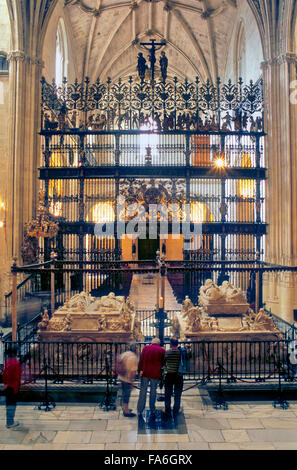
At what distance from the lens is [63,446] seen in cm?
477

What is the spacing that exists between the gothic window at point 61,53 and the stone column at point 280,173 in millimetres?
10885

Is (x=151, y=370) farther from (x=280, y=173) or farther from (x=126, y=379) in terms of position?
(x=280, y=173)

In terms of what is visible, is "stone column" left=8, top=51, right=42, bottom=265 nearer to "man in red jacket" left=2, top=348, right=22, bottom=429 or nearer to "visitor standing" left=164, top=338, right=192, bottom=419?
"man in red jacket" left=2, top=348, right=22, bottom=429

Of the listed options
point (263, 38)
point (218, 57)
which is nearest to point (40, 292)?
point (263, 38)

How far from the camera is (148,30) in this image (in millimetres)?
22969

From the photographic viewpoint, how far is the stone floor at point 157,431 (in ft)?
15.7

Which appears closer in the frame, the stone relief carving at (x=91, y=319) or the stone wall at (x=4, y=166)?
the stone relief carving at (x=91, y=319)

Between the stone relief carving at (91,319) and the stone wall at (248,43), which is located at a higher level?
the stone wall at (248,43)

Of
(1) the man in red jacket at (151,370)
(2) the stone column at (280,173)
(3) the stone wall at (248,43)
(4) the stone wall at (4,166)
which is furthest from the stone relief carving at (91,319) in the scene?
(3) the stone wall at (248,43)

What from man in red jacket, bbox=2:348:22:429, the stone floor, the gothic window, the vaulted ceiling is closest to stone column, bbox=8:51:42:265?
the gothic window

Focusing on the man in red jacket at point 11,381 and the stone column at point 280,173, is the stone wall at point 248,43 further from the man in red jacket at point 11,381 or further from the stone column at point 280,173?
the man in red jacket at point 11,381

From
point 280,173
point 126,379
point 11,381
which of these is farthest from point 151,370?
point 280,173

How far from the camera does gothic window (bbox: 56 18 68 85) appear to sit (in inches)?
734

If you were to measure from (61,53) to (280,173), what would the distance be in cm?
1368
